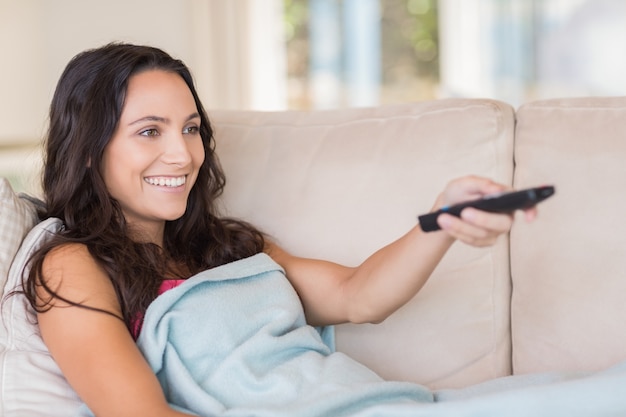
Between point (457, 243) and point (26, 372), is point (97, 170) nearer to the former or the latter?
point (26, 372)

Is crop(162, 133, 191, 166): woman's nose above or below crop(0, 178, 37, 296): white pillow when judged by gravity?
above

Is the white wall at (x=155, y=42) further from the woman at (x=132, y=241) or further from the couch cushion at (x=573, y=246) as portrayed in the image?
the couch cushion at (x=573, y=246)

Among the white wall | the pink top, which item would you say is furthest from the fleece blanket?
the white wall

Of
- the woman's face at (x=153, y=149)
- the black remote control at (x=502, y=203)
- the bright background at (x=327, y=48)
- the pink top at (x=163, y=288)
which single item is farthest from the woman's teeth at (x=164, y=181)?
the bright background at (x=327, y=48)

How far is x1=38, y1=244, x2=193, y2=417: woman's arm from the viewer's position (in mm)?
1211

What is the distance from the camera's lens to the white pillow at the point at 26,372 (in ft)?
4.26

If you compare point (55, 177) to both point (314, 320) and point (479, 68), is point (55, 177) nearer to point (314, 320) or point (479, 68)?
point (314, 320)

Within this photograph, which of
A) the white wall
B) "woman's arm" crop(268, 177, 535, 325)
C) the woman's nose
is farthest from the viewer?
the white wall

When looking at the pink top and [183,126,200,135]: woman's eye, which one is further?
[183,126,200,135]: woman's eye

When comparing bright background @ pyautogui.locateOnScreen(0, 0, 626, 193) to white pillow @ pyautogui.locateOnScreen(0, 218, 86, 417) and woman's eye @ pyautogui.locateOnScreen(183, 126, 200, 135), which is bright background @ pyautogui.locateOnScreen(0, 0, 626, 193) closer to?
A: woman's eye @ pyautogui.locateOnScreen(183, 126, 200, 135)

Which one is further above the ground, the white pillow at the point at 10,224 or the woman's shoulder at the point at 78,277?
the white pillow at the point at 10,224

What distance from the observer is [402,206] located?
154cm

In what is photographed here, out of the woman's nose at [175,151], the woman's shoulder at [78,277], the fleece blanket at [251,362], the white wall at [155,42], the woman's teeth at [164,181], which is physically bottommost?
the fleece blanket at [251,362]

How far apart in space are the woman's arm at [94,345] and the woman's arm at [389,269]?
14.4 inches
